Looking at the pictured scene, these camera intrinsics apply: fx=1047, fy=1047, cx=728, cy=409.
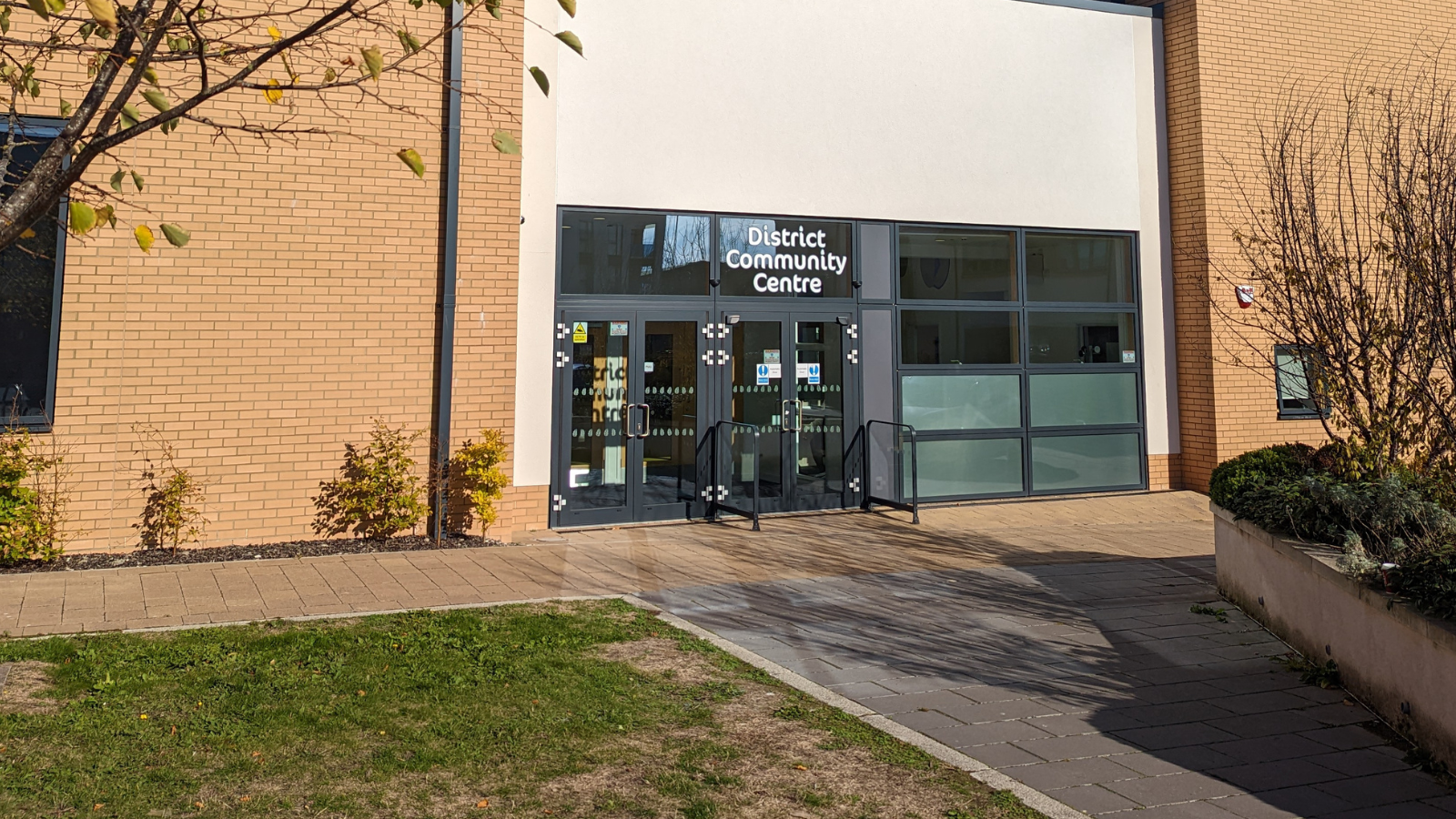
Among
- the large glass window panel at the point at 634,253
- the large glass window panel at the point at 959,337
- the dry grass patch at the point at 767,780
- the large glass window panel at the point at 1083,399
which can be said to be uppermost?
the large glass window panel at the point at 634,253

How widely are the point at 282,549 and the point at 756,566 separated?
13.4 feet

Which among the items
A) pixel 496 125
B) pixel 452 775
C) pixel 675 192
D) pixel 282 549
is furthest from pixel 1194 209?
pixel 452 775

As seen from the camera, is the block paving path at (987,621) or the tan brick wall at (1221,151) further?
the tan brick wall at (1221,151)

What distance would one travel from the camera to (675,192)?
1141cm

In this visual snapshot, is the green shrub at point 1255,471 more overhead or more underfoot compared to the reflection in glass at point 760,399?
more underfoot

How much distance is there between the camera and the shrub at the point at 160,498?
8.84 m

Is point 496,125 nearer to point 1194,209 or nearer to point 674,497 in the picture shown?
point 674,497

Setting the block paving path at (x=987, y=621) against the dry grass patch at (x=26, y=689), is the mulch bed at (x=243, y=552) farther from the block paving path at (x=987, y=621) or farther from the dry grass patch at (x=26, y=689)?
the dry grass patch at (x=26, y=689)

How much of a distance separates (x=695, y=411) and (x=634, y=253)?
1839 mm

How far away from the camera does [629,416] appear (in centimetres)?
1115

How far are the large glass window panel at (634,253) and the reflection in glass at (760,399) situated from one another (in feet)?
2.55

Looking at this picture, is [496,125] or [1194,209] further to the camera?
[1194,209]

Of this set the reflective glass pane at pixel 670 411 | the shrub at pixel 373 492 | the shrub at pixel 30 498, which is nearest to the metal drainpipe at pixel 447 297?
the shrub at pixel 373 492

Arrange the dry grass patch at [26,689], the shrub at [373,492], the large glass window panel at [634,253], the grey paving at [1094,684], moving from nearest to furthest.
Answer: the grey paving at [1094,684]
the dry grass patch at [26,689]
the shrub at [373,492]
the large glass window panel at [634,253]
